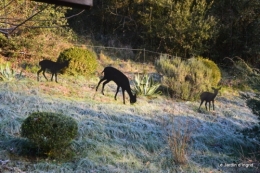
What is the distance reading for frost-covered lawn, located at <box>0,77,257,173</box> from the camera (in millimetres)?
3861

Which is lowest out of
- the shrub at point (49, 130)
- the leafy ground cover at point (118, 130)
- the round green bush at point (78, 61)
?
the leafy ground cover at point (118, 130)

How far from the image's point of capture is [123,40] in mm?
13297

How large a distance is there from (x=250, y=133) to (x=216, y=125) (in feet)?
3.40

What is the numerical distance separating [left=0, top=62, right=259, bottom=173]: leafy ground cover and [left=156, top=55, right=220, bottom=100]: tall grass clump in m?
0.38

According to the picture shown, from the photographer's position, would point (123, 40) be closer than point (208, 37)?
No

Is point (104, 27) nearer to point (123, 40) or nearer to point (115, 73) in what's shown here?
point (123, 40)

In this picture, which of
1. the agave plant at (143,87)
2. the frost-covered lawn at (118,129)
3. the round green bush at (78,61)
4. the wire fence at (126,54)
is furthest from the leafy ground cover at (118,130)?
the wire fence at (126,54)

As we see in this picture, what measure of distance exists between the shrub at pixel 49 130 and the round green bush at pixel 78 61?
3.91 meters

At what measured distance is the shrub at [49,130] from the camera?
359cm

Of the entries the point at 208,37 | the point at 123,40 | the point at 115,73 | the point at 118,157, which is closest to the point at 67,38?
the point at 123,40

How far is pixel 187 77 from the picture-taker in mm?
7969

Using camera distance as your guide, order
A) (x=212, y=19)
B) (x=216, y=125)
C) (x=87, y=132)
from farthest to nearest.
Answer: (x=212, y=19)
(x=216, y=125)
(x=87, y=132)

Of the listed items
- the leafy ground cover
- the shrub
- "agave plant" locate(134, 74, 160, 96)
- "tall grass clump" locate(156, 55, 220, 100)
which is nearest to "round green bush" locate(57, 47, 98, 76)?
the leafy ground cover

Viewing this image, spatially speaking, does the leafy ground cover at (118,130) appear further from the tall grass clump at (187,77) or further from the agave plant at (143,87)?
the tall grass clump at (187,77)
